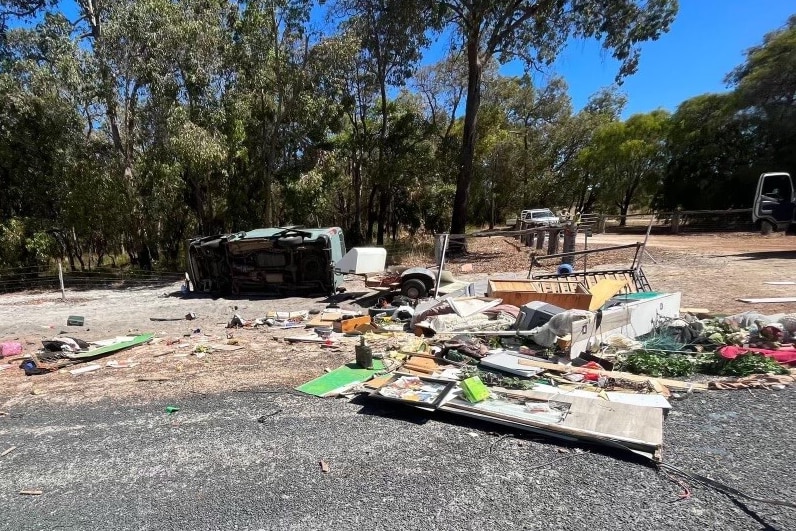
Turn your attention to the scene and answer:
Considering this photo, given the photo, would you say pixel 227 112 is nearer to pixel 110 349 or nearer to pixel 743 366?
pixel 110 349

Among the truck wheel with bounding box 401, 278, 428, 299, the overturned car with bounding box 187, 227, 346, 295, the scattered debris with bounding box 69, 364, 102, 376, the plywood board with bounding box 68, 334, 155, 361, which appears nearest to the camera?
the scattered debris with bounding box 69, 364, 102, 376

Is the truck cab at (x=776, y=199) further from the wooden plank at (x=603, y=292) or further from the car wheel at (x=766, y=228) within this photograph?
the wooden plank at (x=603, y=292)

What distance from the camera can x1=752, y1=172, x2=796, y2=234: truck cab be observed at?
53.0ft

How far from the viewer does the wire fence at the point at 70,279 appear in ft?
55.3

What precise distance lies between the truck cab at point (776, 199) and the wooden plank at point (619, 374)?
15297 millimetres

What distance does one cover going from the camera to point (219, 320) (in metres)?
9.66

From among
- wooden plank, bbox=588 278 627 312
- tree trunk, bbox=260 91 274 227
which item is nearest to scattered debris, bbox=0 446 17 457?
wooden plank, bbox=588 278 627 312

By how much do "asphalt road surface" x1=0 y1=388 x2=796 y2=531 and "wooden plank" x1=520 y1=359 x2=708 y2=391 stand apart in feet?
0.67

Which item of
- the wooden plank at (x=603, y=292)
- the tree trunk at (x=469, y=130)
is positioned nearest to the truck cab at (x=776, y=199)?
the tree trunk at (x=469, y=130)

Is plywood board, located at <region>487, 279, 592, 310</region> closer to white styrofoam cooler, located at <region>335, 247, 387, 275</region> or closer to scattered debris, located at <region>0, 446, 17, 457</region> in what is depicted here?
white styrofoam cooler, located at <region>335, 247, 387, 275</region>

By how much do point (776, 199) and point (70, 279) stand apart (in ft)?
83.6

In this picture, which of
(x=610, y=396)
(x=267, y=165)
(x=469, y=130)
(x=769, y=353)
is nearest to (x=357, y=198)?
(x=267, y=165)

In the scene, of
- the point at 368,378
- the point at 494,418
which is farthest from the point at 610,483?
the point at 368,378

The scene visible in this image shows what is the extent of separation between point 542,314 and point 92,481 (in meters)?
5.19
